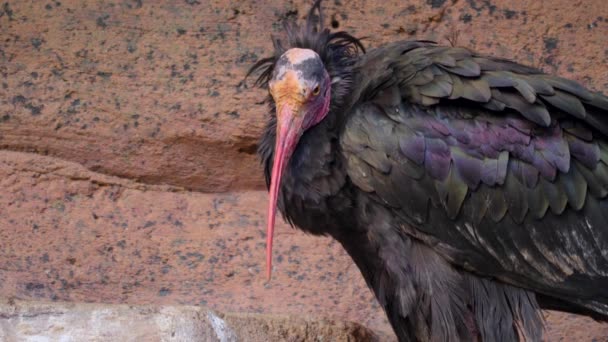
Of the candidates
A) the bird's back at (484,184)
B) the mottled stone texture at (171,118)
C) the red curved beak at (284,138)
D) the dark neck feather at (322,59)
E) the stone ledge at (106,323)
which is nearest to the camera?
the stone ledge at (106,323)

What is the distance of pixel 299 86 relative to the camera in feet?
18.3

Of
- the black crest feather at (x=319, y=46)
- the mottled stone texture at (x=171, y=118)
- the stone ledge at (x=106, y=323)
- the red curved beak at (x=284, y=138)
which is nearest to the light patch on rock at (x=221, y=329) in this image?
the stone ledge at (x=106, y=323)

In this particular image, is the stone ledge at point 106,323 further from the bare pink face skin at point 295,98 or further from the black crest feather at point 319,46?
the black crest feather at point 319,46

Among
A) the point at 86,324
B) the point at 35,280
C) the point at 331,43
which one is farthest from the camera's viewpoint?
the point at 35,280

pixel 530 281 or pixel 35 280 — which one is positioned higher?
pixel 530 281

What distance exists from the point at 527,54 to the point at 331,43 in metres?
1.48

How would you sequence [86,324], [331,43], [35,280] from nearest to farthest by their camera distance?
[86,324], [331,43], [35,280]

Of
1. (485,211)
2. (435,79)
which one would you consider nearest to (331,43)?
(435,79)

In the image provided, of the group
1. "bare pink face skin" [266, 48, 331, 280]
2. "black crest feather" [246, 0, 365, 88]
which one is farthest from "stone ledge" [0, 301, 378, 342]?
"black crest feather" [246, 0, 365, 88]

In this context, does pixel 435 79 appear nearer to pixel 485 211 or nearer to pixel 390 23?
pixel 485 211

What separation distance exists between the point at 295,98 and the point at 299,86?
0.05 m

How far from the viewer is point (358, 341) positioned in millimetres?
5977

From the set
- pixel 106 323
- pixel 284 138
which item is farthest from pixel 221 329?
pixel 284 138

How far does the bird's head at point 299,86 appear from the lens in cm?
554
